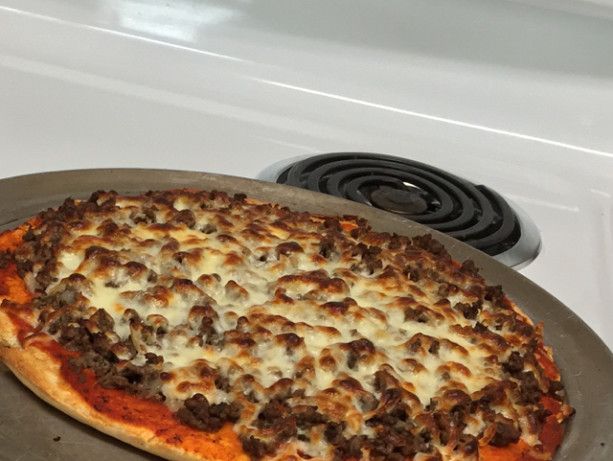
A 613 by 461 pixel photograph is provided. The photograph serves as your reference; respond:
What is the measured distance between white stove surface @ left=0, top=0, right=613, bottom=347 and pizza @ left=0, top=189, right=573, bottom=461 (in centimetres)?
55

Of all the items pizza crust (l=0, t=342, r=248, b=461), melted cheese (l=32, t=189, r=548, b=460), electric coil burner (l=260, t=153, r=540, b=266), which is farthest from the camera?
electric coil burner (l=260, t=153, r=540, b=266)

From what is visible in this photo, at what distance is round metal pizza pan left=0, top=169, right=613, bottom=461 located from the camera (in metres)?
0.99

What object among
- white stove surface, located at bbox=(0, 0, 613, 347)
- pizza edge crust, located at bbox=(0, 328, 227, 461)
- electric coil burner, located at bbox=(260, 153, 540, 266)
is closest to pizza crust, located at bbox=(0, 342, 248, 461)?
pizza edge crust, located at bbox=(0, 328, 227, 461)

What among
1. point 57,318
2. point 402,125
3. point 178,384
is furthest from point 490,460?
point 402,125

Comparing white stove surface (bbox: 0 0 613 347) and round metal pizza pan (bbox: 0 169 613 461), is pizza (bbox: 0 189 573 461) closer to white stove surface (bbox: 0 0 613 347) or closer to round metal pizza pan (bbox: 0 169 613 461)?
round metal pizza pan (bbox: 0 169 613 461)

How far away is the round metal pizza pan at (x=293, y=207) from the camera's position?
994mm

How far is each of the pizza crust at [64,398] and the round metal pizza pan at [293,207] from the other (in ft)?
0.05

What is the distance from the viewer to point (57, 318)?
1.13 m

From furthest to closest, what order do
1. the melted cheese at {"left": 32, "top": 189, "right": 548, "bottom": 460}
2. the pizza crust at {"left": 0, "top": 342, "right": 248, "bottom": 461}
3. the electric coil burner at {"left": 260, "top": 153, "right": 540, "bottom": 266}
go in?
1. the electric coil burner at {"left": 260, "top": 153, "right": 540, "bottom": 266}
2. the melted cheese at {"left": 32, "top": 189, "right": 548, "bottom": 460}
3. the pizza crust at {"left": 0, "top": 342, "right": 248, "bottom": 461}

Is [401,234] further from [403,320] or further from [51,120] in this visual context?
[51,120]

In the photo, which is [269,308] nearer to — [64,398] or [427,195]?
[64,398]

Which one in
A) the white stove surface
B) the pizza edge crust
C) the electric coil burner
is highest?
the white stove surface

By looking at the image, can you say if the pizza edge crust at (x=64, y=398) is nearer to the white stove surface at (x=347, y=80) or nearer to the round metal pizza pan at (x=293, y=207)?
the round metal pizza pan at (x=293, y=207)

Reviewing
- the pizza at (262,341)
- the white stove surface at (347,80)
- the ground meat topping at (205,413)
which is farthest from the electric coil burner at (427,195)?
the ground meat topping at (205,413)
